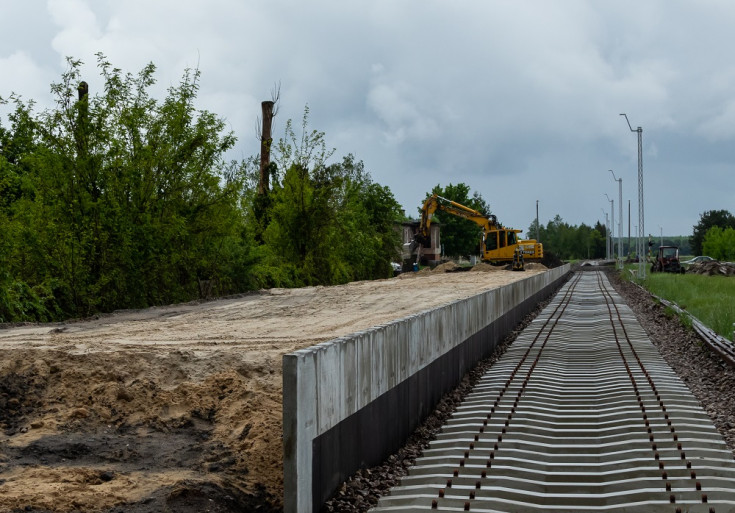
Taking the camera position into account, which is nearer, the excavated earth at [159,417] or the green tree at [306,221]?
the excavated earth at [159,417]

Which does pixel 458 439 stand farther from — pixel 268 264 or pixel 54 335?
pixel 268 264

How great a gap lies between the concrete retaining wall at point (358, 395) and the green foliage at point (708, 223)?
163288 mm

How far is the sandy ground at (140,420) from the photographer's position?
7.12m

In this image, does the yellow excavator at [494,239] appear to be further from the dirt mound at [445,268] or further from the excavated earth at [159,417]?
the excavated earth at [159,417]

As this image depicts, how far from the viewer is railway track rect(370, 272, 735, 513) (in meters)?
7.32

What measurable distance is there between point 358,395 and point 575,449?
2674mm

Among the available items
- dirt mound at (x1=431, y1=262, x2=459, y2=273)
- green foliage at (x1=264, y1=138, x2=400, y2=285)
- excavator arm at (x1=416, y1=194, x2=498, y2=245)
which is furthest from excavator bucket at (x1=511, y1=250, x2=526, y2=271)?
green foliage at (x1=264, y1=138, x2=400, y2=285)

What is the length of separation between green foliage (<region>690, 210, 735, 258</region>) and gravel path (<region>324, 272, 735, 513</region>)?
493 ft

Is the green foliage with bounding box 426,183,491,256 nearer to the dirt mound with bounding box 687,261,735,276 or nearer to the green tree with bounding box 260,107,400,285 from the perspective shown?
the dirt mound with bounding box 687,261,735,276

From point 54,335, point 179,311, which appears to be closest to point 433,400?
point 54,335

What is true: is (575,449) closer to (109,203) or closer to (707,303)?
(109,203)

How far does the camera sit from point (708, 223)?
16850 centimetres

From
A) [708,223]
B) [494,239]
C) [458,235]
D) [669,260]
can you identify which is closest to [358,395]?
[494,239]

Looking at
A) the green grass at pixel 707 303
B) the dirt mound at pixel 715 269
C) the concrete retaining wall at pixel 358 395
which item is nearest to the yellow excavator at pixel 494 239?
the green grass at pixel 707 303
